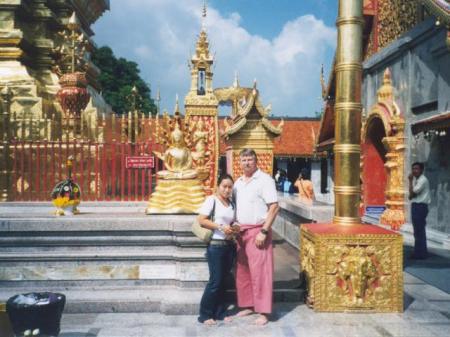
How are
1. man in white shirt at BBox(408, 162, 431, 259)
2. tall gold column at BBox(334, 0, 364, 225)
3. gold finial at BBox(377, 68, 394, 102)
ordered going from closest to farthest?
tall gold column at BBox(334, 0, 364, 225)
man in white shirt at BBox(408, 162, 431, 259)
gold finial at BBox(377, 68, 394, 102)

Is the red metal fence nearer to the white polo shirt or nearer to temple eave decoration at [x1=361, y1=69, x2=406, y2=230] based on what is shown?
the white polo shirt

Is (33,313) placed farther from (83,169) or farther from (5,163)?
(5,163)

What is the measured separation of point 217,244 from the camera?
15.4 ft

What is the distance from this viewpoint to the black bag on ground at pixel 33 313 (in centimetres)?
391

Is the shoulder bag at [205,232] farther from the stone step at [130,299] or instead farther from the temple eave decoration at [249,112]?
the temple eave decoration at [249,112]

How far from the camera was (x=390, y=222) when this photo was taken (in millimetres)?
12891

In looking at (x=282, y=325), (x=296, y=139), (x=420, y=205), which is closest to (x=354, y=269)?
(x=282, y=325)

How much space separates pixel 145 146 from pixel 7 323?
5.00m

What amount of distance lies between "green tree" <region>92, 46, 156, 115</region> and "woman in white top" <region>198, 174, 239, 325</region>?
97.0 feet

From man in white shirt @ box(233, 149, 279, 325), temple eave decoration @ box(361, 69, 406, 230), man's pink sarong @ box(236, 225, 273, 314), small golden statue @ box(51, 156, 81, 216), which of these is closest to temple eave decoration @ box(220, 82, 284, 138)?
temple eave decoration @ box(361, 69, 406, 230)

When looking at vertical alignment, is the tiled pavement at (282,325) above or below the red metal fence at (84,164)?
below

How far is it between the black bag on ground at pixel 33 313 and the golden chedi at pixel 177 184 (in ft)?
7.68

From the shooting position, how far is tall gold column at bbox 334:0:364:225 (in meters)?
5.55

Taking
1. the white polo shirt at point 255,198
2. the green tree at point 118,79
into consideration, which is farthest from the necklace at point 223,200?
the green tree at point 118,79
